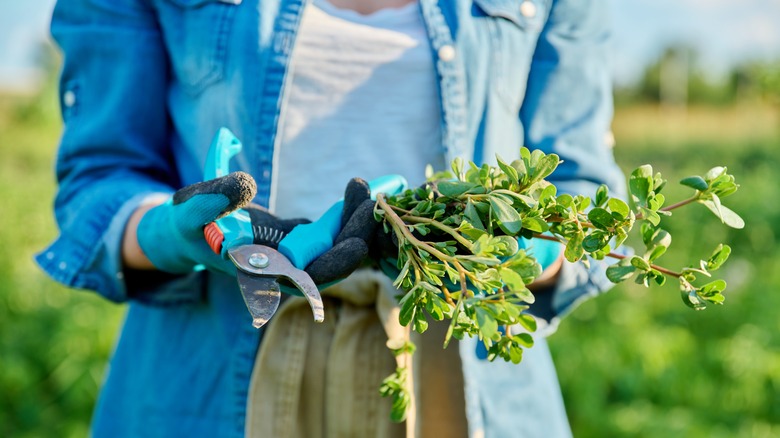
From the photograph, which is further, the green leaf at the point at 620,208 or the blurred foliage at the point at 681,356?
the blurred foliage at the point at 681,356

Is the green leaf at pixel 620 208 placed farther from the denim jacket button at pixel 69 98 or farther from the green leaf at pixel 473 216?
the denim jacket button at pixel 69 98

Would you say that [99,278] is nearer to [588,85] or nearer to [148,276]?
[148,276]

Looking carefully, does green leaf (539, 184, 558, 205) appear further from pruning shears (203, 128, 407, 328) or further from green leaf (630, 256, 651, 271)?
pruning shears (203, 128, 407, 328)

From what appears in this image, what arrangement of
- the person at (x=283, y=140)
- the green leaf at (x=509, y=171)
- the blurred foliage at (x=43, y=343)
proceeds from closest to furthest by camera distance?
the green leaf at (x=509, y=171), the person at (x=283, y=140), the blurred foliage at (x=43, y=343)

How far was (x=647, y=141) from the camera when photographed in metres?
14.9

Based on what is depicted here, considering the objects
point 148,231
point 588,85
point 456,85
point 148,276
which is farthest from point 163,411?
point 588,85

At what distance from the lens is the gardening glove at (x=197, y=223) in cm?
104

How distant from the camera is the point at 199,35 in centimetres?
129

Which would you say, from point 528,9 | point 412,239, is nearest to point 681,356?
point 528,9

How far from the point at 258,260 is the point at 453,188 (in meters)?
0.24

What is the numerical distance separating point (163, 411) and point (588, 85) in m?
0.85

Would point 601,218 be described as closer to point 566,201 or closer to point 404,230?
point 566,201

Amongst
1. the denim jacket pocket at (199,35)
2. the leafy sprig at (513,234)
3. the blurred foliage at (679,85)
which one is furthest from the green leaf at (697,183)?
the blurred foliage at (679,85)

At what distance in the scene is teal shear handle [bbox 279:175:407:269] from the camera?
103cm
